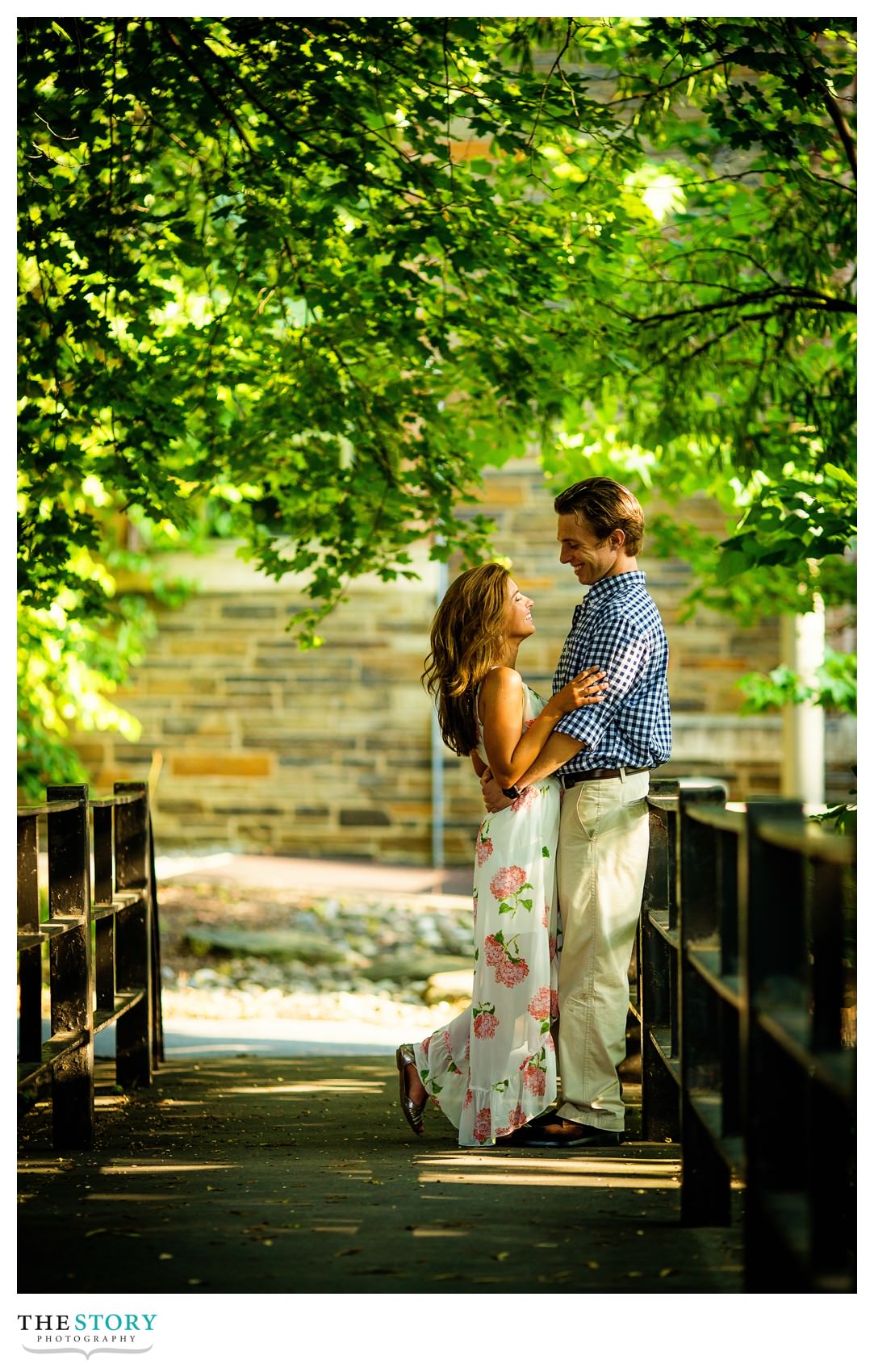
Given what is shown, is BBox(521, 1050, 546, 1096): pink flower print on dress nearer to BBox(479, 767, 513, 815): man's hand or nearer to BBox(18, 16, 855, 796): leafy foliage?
BBox(479, 767, 513, 815): man's hand

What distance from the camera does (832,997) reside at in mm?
1920

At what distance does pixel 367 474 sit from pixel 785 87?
2032mm

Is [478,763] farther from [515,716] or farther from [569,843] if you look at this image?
[569,843]

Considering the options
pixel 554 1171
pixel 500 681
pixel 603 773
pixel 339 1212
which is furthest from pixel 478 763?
pixel 339 1212

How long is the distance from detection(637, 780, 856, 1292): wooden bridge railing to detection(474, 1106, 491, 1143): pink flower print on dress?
3.04ft

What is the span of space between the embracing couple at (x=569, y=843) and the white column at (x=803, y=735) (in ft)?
26.5

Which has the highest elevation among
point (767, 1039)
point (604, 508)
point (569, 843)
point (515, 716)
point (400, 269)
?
point (400, 269)

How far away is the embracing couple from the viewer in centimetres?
A: 370

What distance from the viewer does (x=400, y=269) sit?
4.63 metres

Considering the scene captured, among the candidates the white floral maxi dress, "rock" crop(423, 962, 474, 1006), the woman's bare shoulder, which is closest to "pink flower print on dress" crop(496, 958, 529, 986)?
the white floral maxi dress

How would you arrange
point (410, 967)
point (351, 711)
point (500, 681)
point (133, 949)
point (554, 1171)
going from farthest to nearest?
point (351, 711) < point (410, 967) < point (133, 949) < point (500, 681) < point (554, 1171)

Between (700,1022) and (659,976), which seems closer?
(700,1022)

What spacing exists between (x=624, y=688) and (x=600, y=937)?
0.67 metres

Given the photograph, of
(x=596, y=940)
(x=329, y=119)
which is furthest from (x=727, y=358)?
(x=596, y=940)
